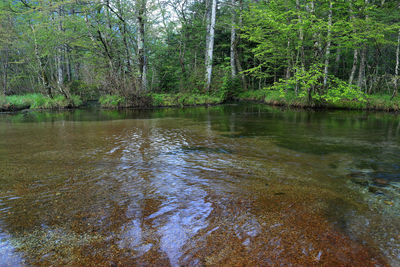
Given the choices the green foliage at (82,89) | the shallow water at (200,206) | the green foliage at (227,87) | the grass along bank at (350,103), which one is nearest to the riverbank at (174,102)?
the grass along bank at (350,103)

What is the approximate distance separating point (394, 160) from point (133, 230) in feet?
16.5

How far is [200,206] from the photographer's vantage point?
2857 mm

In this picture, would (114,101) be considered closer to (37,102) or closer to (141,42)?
(141,42)

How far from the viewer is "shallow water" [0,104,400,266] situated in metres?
2.02

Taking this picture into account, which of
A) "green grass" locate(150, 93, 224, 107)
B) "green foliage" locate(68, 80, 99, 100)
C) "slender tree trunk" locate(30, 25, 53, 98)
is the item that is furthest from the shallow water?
"green foliage" locate(68, 80, 99, 100)

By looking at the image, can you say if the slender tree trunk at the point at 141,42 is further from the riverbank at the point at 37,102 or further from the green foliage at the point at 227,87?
the green foliage at the point at 227,87

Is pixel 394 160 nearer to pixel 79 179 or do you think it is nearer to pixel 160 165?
pixel 160 165

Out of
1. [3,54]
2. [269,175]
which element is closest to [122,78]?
[3,54]

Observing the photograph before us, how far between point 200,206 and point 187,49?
847 inches

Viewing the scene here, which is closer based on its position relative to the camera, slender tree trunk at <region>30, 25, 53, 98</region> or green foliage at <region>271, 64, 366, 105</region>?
green foliage at <region>271, 64, 366, 105</region>

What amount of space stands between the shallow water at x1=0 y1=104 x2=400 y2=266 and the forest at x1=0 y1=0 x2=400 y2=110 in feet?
31.6

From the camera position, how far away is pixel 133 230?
2350 mm

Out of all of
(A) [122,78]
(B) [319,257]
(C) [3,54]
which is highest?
(C) [3,54]

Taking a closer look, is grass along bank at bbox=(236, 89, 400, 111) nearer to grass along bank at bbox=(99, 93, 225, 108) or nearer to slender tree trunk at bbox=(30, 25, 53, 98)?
grass along bank at bbox=(99, 93, 225, 108)
